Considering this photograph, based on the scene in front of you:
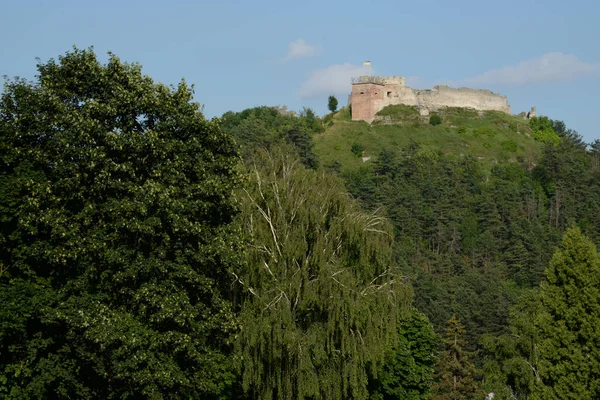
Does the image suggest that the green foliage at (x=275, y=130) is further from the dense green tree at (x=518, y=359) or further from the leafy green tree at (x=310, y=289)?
the leafy green tree at (x=310, y=289)

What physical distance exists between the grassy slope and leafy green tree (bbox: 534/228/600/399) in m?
68.2

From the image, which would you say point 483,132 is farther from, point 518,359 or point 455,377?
point 518,359

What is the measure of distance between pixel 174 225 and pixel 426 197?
237 ft

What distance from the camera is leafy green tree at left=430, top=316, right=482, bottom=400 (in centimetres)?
4801

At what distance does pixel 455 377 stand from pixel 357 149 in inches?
2086

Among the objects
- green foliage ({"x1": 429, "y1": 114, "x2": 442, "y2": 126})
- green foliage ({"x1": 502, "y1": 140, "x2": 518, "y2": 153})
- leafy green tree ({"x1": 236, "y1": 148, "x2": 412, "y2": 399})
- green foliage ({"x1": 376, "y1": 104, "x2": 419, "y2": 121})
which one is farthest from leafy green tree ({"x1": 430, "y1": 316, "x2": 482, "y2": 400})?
green foliage ({"x1": 429, "y1": 114, "x2": 442, "y2": 126})

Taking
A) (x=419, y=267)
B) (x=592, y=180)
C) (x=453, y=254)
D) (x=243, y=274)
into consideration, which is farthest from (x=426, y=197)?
(x=243, y=274)

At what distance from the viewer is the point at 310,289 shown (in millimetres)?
23516

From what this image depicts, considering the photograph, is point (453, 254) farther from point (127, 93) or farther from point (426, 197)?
point (127, 93)

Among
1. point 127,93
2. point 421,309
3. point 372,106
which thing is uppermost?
point 372,106

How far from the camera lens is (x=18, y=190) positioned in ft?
67.8

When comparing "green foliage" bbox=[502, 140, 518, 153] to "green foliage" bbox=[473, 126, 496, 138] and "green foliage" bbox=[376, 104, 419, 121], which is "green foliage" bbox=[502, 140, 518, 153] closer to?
"green foliage" bbox=[473, 126, 496, 138]

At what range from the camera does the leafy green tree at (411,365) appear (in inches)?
1427

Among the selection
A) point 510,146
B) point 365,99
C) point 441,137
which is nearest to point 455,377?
Answer: point 441,137
